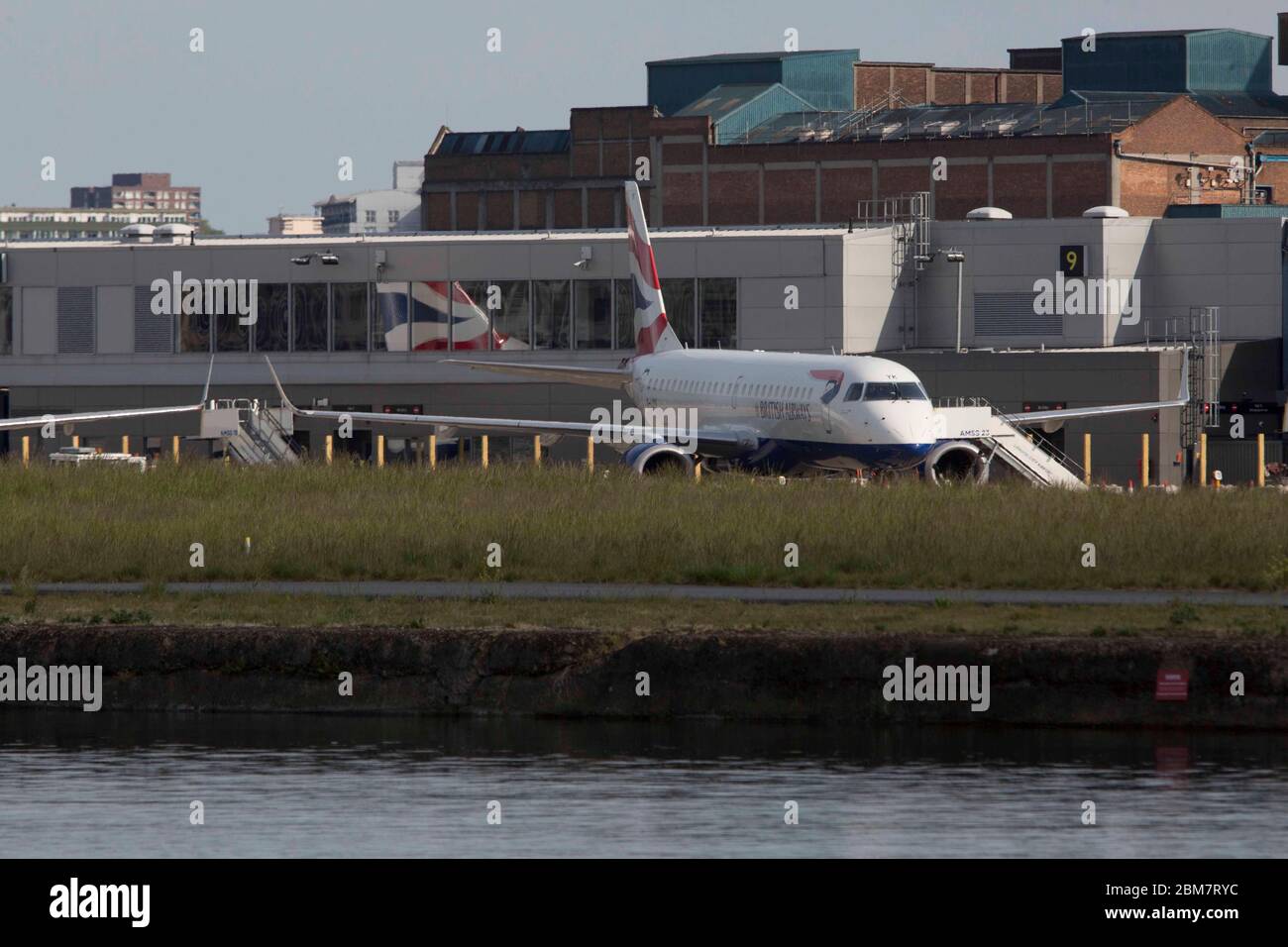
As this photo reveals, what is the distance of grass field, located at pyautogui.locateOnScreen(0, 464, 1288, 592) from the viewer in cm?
3241

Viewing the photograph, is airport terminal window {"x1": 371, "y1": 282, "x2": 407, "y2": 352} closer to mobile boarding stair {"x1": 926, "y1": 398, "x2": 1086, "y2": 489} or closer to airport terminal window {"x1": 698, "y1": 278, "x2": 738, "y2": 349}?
airport terminal window {"x1": 698, "y1": 278, "x2": 738, "y2": 349}

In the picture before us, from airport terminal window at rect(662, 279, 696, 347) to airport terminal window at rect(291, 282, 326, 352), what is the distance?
44.3 feet

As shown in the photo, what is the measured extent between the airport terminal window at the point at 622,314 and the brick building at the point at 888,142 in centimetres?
4165

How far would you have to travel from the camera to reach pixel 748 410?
5519 centimetres

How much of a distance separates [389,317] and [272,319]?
4.83 meters

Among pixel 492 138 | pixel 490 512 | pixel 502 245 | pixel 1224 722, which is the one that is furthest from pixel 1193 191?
pixel 1224 722

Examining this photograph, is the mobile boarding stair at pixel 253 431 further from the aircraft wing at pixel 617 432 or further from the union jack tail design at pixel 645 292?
the aircraft wing at pixel 617 432

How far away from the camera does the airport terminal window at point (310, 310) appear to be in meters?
83.9

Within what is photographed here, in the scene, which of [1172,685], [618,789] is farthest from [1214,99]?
A: [618,789]

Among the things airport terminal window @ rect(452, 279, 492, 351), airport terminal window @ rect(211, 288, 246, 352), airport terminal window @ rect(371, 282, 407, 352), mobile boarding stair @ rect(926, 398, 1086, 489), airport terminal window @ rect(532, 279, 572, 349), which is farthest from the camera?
airport terminal window @ rect(211, 288, 246, 352)

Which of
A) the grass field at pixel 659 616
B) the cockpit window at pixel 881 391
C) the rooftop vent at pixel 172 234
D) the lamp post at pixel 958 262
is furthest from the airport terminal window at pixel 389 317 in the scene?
the grass field at pixel 659 616

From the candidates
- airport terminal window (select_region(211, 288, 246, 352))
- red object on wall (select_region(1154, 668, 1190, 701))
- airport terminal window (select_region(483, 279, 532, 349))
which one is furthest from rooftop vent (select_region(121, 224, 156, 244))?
red object on wall (select_region(1154, 668, 1190, 701))

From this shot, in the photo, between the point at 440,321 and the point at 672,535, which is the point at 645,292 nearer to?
the point at 440,321

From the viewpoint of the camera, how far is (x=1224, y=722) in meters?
23.6
